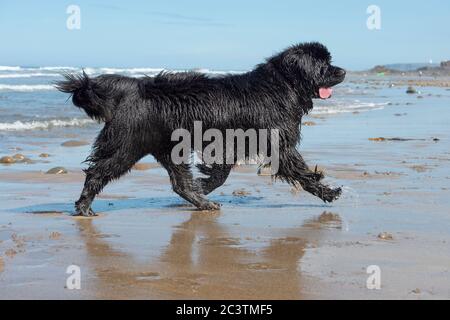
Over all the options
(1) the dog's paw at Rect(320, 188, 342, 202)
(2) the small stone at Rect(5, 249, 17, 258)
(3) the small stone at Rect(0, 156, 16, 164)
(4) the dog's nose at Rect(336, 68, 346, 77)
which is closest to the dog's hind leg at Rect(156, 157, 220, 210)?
(1) the dog's paw at Rect(320, 188, 342, 202)

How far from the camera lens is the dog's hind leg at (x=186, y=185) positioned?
6.71 metres

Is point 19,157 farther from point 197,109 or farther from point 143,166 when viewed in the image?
point 197,109

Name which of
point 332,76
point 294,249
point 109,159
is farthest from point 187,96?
point 294,249

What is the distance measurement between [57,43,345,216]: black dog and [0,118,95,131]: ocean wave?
7.93m

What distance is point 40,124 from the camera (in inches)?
579

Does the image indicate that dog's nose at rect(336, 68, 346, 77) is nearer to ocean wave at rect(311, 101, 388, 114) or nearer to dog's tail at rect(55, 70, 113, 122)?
dog's tail at rect(55, 70, 113, 122)

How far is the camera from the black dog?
628 cm

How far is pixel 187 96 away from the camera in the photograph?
21.1 ft

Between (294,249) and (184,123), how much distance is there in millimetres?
1796

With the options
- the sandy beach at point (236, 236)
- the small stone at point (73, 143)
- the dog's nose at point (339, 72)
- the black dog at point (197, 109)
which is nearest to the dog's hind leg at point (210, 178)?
the black dog at point (197, 109)

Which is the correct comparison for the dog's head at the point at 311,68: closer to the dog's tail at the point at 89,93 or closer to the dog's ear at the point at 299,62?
the dog's ear at the point at 299,62

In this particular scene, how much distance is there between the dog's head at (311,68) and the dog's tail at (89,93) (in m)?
1.71

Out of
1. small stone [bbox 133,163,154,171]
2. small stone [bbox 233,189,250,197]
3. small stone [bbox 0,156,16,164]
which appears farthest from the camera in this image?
small stone [bbox 0,156,16,164]
